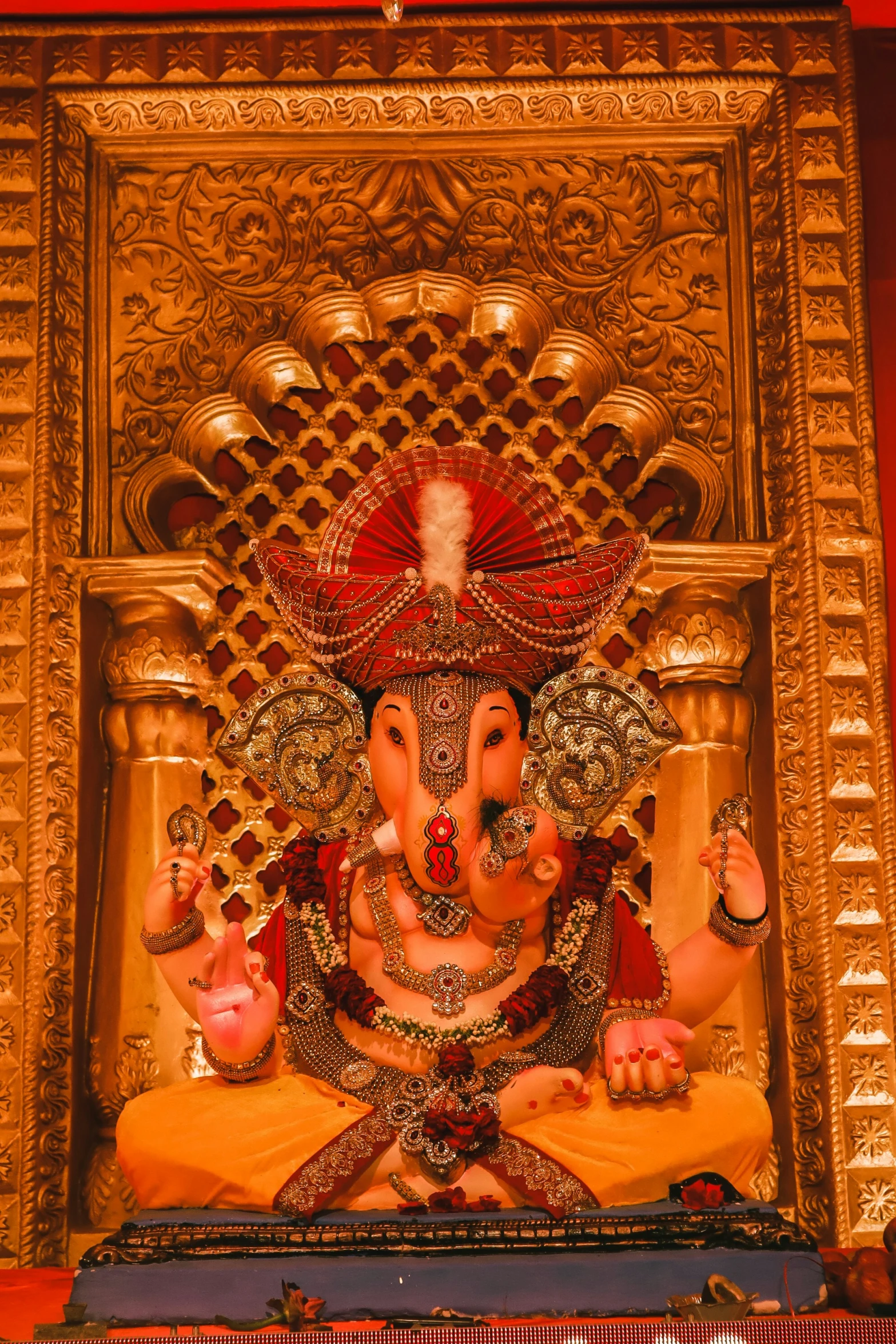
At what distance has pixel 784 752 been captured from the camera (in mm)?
3752

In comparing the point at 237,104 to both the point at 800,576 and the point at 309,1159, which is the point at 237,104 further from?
the point at 309,1159

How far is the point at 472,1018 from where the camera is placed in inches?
119

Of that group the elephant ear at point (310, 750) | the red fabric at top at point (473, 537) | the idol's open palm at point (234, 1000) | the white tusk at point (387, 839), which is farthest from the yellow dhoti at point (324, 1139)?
the red fabric at top at point (473, 537)

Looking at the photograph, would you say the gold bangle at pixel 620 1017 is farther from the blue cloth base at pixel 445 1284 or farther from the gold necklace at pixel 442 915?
the blue cloth base at pixel 445 1284

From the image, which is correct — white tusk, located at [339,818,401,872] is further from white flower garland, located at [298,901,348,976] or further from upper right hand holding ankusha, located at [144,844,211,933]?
upper right hand holding ankusha, located at [144,844,211,933]

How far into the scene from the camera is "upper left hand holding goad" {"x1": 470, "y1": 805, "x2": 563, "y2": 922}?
116 inches

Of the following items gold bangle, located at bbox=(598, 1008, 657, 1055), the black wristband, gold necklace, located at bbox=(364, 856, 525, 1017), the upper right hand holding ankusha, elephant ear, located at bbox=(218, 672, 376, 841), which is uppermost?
elephant ear, located at bbox=(218, 672, 376, 841)

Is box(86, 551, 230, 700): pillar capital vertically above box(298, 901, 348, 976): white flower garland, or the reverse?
box(86, 551, 230, 700): pillar capital

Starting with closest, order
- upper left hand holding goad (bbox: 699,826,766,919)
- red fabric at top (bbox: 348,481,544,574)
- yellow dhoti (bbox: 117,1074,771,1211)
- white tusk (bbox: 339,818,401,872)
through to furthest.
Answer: yellow dhoti (bbox: 117,1074,771,1211), upper left hand holding goad (bbox: 699,826,766,919), white tusk (bbox: 339,818,401,872), red fabric at top (bbox: 348,481,544,574)

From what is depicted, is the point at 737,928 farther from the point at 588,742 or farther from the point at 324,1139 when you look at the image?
the point at 324,1139

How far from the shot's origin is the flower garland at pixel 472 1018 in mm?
2990

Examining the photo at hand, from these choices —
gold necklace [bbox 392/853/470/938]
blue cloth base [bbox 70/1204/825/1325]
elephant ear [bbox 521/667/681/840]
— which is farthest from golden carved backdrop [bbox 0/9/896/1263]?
blue cloth base [bbox 70/1204/825/1325]

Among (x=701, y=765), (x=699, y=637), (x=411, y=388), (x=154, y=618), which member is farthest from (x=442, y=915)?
(x=411, y=388)

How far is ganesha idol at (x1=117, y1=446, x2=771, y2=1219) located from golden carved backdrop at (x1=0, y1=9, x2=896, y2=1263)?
61 centimetres
